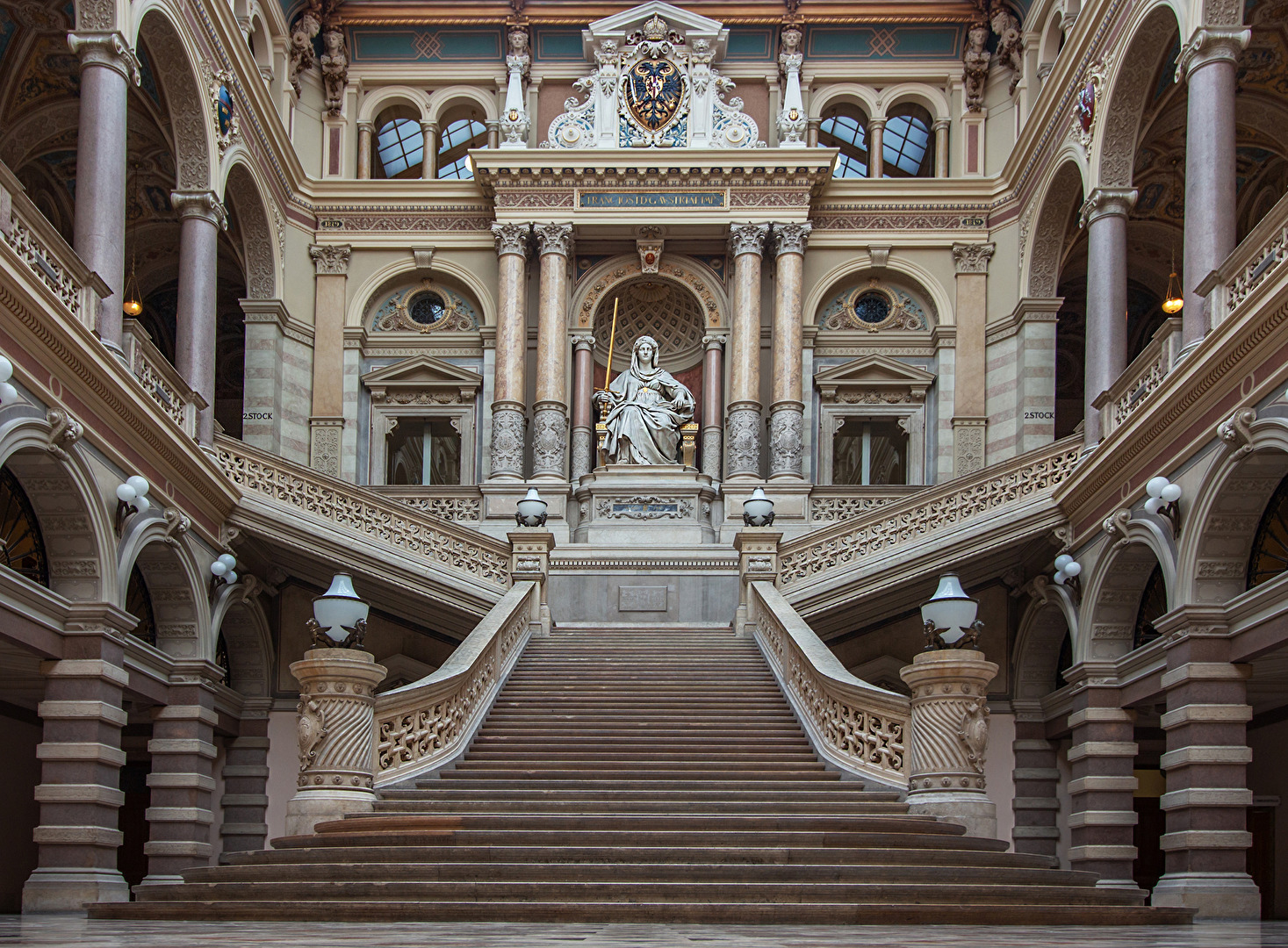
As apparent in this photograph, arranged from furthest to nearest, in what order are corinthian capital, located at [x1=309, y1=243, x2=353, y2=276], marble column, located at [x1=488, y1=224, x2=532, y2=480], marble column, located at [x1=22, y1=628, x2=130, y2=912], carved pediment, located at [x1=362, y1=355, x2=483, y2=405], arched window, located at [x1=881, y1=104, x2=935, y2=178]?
arched window, located at [x1=881, y1=104, x2=935, y2=178]
corinthian capital, located at [x1=309, y1=243, x2=353, y2=276]
carved pediment, located at [x1=362, y1=355, x2=483, y2=405]
marble column, located at [x1=488, y1=224, x2=532, y2=480]
marble column, located at [x1=22, y1=628, x2=130, y2=912]

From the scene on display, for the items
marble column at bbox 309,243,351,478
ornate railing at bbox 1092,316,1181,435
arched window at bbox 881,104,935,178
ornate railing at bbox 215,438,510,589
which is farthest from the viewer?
arched window at bbox 881,104,935,178

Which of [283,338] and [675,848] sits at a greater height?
[283,338]

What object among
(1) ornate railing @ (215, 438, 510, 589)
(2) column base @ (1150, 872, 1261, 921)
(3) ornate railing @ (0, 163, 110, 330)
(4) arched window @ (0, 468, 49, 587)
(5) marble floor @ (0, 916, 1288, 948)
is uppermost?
(3) ornate railing @ (0, 163, 110, 330)

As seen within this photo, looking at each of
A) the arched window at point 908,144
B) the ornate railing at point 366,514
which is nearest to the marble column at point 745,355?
the arched window at point 908,144

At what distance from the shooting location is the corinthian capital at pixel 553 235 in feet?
93.5

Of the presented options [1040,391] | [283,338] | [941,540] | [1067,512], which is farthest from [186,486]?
[1040,391]

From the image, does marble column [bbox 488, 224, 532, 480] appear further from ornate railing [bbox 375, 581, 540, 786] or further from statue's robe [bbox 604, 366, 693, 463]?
ornate railing [bbox 375, 581, 540, 786]

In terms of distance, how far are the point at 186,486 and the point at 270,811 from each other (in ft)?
21.6

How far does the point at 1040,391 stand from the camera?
2720cm

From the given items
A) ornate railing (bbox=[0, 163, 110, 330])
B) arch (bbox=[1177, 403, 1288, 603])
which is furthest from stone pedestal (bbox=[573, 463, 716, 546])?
ornate railing (bbox=[0, 163, 110, 330])

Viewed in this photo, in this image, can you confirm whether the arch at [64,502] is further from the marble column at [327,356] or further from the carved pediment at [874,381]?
the carved pediment at [874,381]

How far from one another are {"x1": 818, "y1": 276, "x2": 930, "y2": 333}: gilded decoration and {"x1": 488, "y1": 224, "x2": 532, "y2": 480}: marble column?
590 cm

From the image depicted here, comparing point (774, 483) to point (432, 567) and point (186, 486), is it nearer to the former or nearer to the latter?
point (432, 567)

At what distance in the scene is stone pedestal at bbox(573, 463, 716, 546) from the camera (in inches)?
1029
